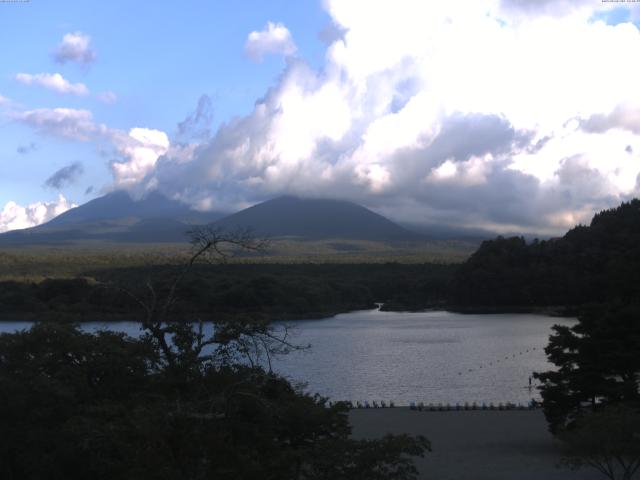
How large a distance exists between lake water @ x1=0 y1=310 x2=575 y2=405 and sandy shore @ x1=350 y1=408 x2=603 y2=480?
249 centimetres

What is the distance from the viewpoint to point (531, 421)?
1593 cm

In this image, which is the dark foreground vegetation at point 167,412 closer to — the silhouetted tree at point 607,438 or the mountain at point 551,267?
the silhouetted tree at point 607,438

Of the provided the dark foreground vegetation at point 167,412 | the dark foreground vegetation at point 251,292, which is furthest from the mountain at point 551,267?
the dark foreground vegetation at point 167,412

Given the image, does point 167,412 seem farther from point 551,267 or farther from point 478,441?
point 551,267

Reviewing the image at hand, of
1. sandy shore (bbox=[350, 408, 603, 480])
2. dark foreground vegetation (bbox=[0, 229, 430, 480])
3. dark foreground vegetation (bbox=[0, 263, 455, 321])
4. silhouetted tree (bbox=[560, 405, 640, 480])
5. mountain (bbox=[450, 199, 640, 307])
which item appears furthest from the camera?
mountain (bbox=[450, 199, 640, 307])

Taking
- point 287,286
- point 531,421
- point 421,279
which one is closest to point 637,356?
point 531,421

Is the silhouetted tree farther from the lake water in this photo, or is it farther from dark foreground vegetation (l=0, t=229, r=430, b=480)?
the lake water

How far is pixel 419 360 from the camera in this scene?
27609 millimetres

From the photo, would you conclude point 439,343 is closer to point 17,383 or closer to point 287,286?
point 287,286

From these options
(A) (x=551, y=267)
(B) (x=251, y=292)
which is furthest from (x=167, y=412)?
(A) (x=551, y=267)

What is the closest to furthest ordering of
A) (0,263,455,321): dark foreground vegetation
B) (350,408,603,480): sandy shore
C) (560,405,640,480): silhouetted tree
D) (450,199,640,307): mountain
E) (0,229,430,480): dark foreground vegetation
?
(0,229,430,480): dark foreground vegetation, (560,405,640,480): silhouetted tree, (350,408,603,480): sandy shore, (0,263,455,321): dark foreground vegetation, (450,199,640,307): mountain

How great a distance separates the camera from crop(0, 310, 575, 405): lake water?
2125 centimetres

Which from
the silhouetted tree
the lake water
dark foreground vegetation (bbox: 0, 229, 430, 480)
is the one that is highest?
dark foreground vegetation (bbox: 0, 229, 430, 480)

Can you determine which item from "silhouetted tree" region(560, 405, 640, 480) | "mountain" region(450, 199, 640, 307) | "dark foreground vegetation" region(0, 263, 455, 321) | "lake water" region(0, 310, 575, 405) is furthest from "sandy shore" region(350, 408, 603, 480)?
"mountain" region(450, 199, 640, 307)
